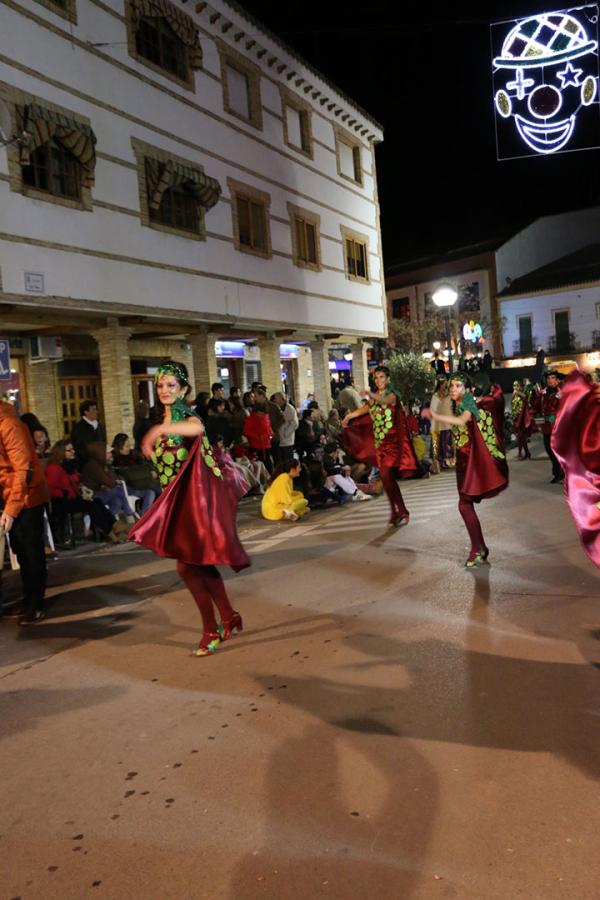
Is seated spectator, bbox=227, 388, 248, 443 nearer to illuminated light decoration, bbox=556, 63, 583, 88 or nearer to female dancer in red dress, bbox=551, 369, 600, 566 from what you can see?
illuminated light decoration, bbox=556, 63, 583, 88

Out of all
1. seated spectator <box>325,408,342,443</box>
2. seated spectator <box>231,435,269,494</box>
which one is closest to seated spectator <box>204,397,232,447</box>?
seated spectator <box>231,435,269,494</box>

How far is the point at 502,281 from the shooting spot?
5359cm

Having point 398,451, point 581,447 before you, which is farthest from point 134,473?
point 581,447

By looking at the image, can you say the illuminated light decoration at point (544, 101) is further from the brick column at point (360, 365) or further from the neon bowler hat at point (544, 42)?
the brick column at point (360, 365)

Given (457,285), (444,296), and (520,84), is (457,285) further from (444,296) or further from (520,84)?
(520,84)

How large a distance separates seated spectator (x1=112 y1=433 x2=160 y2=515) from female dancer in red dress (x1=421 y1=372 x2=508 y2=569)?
555cm

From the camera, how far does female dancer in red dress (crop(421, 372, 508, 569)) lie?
787cm

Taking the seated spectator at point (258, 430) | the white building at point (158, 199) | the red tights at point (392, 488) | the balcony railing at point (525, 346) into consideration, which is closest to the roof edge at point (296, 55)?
the white building at point (158, 199)

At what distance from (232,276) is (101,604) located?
13.4 meters

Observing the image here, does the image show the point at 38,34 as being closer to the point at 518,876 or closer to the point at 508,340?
the point at 518,876

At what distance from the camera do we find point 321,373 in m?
26.2

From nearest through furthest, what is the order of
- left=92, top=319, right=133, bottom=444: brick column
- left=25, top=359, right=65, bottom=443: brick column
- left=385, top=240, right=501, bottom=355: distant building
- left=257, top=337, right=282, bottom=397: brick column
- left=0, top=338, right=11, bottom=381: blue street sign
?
left=0, top=338, right=11, bottom=381: blue street sign → left=92, top=319, right=133, bottom=444: brick column → left=25, top=359, right=65, bottom=443: brick column → left=257, top=337, right=282, bottom=397: brick column → left=385, top=240, right=501, bottom=355: distant building

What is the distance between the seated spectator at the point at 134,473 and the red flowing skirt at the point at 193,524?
20.8 ft

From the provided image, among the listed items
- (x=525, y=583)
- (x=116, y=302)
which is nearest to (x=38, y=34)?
(x=116, y=302)
